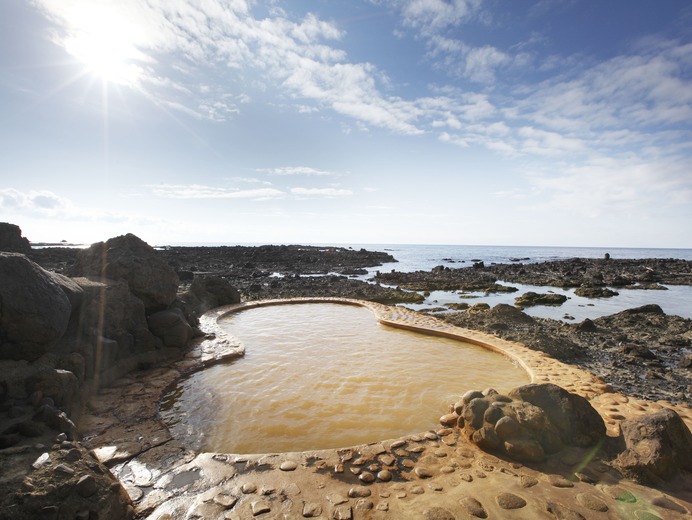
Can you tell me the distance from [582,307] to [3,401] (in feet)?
71.5

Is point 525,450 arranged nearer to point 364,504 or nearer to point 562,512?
point 562,512

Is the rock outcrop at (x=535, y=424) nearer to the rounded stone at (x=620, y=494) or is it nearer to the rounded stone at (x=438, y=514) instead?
the rounded stone at (x=620, y=494)

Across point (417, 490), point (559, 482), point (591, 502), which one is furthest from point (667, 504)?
point (417, 490)

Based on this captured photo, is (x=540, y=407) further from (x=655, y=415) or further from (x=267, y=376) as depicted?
(x=267, y=376)

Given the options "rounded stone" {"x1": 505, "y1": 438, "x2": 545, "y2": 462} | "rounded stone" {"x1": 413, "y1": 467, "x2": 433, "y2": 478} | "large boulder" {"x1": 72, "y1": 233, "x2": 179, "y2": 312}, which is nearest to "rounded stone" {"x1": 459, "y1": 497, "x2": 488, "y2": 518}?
"rounded stone" {"x1": 413, "y1": 467, "x2": 433, "y2": 478}

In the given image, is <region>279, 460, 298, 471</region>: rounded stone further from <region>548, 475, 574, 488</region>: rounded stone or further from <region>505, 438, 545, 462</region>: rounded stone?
<region>548, 475, 574, 488</region>: rounded stone

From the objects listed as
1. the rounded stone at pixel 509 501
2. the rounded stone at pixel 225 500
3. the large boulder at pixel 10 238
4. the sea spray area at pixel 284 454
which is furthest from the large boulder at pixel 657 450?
the large boulder at pixel 10 238

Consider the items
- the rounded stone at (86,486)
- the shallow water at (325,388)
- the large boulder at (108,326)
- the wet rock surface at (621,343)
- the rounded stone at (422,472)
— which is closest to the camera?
the rounded stone at (86,486)

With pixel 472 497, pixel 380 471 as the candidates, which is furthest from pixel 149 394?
pixel 472 497

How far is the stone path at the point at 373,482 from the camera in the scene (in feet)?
11.3

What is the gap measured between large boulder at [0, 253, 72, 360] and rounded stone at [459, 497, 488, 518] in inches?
240

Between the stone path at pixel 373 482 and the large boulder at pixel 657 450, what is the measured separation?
146 mm

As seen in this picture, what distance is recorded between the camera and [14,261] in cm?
482

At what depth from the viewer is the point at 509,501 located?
11.6ft
